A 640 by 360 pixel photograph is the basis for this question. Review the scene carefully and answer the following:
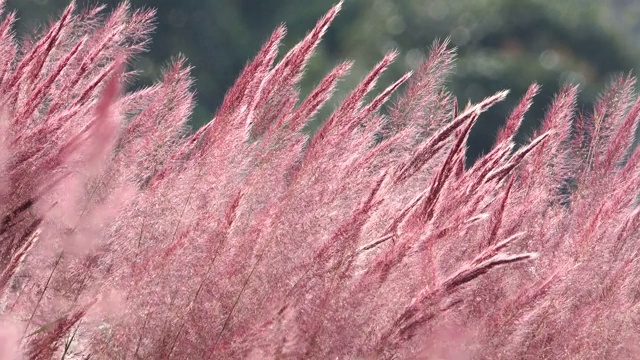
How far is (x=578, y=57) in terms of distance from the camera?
3569cm

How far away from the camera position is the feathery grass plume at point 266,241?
1.85 metres

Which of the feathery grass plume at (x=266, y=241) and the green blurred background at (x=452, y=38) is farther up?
the feathery grass plume at (x=266, y=241)

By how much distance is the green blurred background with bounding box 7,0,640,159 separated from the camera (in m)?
28.4

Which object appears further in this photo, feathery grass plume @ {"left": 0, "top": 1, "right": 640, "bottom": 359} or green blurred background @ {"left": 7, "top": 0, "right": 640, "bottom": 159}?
green blurred background @ {"left": 7, "top": 0, "right": 640, "bottom": 159}

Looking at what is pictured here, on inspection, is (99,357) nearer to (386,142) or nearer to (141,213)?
(141,213)

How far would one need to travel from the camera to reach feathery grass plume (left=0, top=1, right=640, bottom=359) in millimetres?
1854

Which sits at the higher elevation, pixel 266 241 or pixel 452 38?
pixel 266 241

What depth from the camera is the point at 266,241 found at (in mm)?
1989

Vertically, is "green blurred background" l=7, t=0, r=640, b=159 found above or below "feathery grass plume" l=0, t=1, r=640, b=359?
below

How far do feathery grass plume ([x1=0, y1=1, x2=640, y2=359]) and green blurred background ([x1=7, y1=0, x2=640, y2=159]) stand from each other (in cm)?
2443

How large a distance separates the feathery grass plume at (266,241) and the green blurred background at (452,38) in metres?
24.4

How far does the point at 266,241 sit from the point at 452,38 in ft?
100.0

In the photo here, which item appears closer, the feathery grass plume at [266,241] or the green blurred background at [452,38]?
the feathery grass plume at [266,241]

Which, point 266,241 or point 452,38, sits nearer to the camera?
point 266,241
